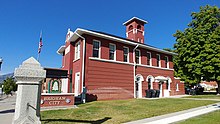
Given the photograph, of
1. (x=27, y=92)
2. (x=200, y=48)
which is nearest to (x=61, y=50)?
(x=200, y=48)

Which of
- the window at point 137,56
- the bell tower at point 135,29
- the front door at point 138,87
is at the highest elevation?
→ the bell tower at point 135,29

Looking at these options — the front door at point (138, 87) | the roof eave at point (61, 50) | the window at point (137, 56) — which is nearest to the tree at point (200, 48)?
the window at point (137, 56)

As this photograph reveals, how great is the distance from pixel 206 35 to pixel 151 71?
11155mm

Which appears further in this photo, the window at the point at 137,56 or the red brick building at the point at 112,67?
the window at the point at 137,56

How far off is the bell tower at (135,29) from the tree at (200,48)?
6.17m

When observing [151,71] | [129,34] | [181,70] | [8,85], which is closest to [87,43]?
[151,71]

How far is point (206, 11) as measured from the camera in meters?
27.1

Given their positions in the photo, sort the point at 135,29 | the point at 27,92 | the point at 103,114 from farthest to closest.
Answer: the point at 135,29
the point at 103,114
the point at 27,92

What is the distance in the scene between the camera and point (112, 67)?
17.2 metres

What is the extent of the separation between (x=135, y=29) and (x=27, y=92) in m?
27.5

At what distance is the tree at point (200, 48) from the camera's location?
2388 centimetres

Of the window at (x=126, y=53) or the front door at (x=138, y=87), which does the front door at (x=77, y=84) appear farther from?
the front door at (x=138, y=87)

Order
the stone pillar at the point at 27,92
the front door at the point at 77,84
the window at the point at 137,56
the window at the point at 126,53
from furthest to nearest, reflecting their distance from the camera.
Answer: the window at the point at 137,56, the window at the point at 126,53, the front door at the point at 77,84, the stone pillar at the point at 27,92

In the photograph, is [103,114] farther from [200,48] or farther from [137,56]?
[200,48]
